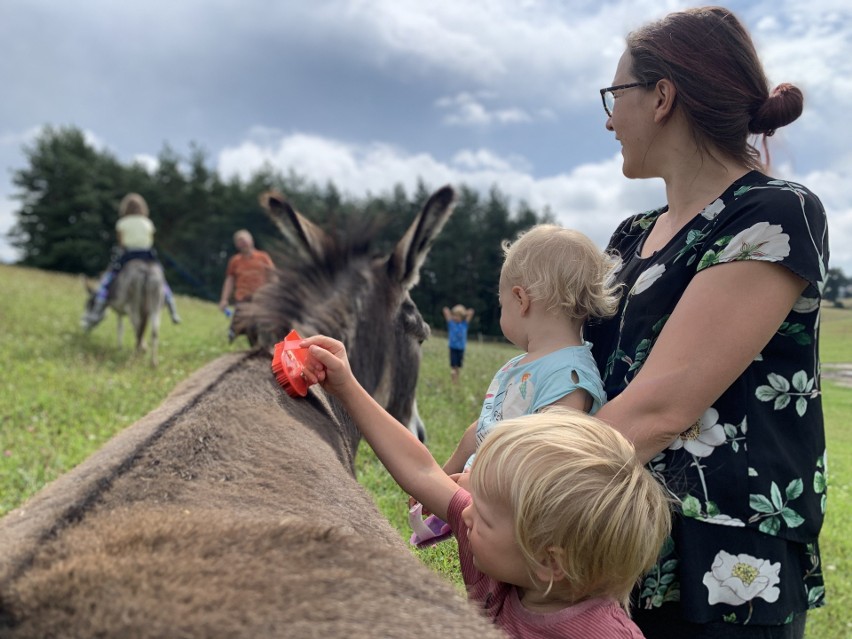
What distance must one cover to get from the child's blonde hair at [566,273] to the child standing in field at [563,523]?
46 cm

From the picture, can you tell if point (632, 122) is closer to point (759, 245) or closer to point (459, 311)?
point (759, 245)

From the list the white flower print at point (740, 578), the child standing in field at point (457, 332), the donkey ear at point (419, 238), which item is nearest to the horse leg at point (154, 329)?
the child standing in field at point (457, 332)

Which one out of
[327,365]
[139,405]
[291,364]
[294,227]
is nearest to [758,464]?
[327,365]

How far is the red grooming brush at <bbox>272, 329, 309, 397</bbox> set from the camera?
1.92 metres

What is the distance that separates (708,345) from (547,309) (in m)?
0.54

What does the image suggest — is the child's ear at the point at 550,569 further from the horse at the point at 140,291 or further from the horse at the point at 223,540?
the horse at the point at 140,291

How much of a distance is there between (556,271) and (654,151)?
1.49 feet

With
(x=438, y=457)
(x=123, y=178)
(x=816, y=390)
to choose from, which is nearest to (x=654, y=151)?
(x=816, y=390)

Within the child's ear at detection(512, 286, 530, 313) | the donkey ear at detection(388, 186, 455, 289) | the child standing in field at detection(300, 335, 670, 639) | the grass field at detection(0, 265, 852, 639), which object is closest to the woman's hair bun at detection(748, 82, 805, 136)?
the grass field at detection(0, 265, 852, 639)

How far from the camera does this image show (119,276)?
1011 centimetres

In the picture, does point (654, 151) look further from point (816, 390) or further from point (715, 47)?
point (816, 390)

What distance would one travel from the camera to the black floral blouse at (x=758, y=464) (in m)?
1.50

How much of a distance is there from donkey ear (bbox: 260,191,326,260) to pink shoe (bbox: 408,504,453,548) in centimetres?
163

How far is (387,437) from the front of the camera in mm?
1708
